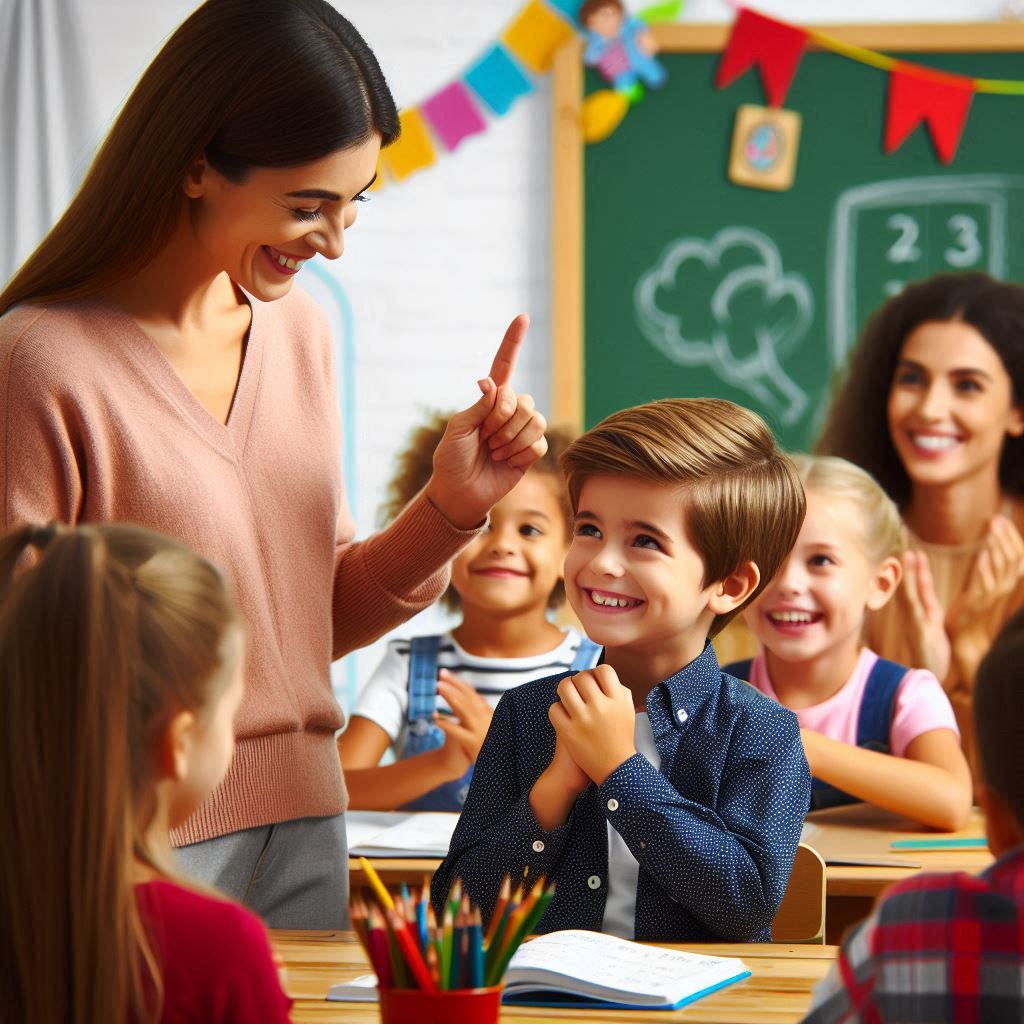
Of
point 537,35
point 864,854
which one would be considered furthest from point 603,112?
point 864,854

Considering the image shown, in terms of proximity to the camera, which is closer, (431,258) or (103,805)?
(103,805)

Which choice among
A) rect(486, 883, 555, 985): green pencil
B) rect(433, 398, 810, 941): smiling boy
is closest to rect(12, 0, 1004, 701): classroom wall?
rect(433, 398, 810, 941): smiling boy

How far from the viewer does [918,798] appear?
7.08 feet

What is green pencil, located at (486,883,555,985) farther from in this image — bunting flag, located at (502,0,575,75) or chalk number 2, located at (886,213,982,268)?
bunting flag, located at (502,0,575,75)

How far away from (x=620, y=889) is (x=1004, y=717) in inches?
24.8

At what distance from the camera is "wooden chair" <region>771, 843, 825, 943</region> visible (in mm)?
1592

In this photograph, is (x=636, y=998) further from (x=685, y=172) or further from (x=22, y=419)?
(x=685, y=172)

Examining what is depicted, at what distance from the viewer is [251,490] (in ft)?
4.93

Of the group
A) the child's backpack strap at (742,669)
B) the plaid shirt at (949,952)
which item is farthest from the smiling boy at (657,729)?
the child's backpack strap at (742,669)

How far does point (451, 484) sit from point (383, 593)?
16cm

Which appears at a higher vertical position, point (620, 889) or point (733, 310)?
point (733, 310)

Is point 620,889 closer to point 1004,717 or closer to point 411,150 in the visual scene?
point 1004,717

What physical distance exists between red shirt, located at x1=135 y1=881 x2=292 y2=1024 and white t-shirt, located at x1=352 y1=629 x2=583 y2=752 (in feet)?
6.23

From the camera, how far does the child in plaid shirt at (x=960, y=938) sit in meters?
0.87
